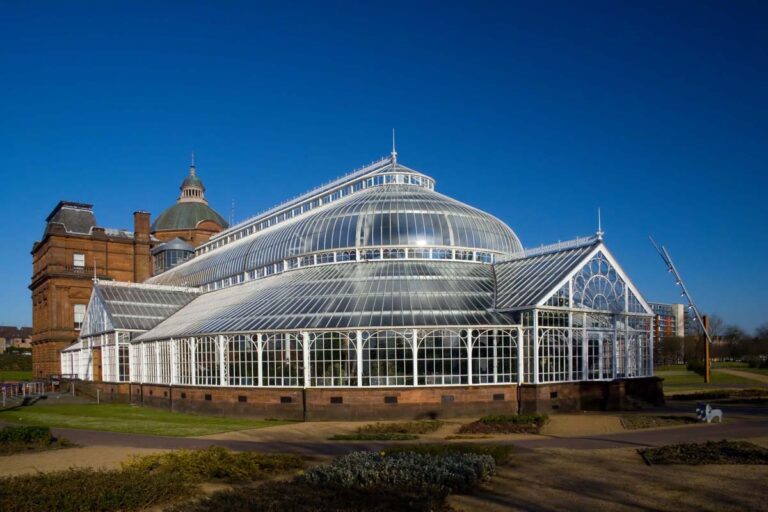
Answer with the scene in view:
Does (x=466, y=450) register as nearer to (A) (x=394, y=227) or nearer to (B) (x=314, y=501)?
(B) (x=314, y=501)

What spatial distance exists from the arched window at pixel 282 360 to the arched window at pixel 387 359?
14.3ft

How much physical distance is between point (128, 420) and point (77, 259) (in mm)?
57291

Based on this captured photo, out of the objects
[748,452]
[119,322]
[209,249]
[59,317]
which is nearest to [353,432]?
[748,452]

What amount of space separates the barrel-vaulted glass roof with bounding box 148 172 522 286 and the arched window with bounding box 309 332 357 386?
36.0 feet

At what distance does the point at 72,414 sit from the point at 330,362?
2169 centimetres

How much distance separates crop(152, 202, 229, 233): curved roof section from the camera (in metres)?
107

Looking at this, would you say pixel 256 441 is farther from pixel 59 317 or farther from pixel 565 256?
pixel 59 317

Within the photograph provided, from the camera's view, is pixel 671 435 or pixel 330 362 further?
pixel 330 362

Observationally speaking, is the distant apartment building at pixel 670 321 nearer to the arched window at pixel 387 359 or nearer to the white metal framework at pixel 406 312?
the white metal framework at pixel 406 312

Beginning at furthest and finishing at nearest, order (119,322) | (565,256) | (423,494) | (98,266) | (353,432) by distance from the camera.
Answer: (98,266), (119,322), (565,256), (353,432), (423,494)

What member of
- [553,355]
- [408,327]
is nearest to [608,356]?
[553,355]

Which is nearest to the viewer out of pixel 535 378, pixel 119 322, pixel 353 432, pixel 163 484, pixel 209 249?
pixel 163 484

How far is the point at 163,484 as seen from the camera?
63.8 feet

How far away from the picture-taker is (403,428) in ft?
111
